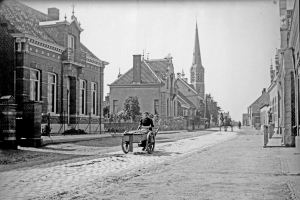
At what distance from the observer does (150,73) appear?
38188 millimetres

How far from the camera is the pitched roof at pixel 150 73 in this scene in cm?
3345

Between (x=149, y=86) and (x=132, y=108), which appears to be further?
(x=149, y=86)

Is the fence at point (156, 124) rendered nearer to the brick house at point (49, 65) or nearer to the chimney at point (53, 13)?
the brick house at point (49, 65)

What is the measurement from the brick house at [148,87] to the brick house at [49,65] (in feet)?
12.7

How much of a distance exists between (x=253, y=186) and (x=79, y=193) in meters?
3.02

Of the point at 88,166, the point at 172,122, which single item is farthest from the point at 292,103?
the point at 172,122

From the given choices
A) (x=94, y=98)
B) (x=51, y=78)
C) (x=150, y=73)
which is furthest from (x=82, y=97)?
(x=150, y=73)

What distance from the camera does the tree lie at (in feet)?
103

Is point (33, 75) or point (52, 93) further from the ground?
point (33, 75)

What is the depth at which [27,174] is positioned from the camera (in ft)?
26.4

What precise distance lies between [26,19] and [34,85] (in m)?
4.39

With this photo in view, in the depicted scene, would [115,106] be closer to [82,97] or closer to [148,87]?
[148,87]

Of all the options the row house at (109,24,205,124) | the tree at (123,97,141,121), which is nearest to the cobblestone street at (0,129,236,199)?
the row house at (109,24,205,124)

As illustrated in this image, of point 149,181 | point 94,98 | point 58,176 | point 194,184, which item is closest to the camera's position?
point 194,184
